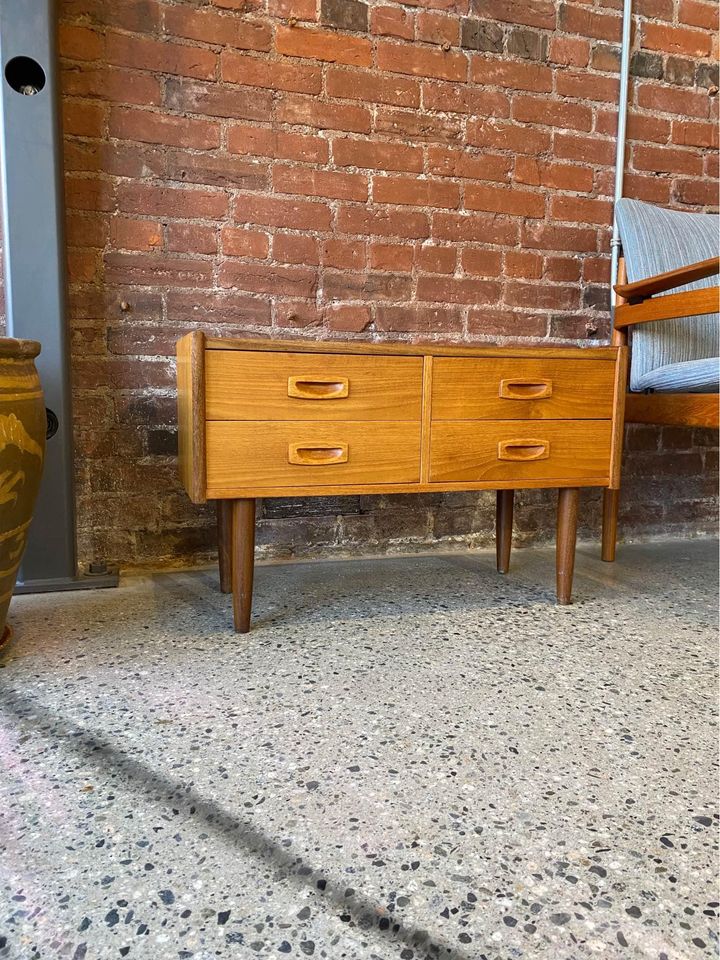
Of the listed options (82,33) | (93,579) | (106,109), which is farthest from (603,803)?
(82,33)

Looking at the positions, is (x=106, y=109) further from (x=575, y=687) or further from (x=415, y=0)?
(x=575, y=687)

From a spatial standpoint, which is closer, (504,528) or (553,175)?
(504,528)

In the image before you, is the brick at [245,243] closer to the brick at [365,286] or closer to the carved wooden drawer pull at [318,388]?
the brick at [365,286]

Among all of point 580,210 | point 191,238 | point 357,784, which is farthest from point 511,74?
point 357,784

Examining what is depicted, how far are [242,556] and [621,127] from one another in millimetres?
1791

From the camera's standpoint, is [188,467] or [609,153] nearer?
[188,467]

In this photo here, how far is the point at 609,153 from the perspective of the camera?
6.91 ft

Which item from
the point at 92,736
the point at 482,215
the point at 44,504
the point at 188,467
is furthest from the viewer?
the point at 482,215

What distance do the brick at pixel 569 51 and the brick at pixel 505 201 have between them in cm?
41

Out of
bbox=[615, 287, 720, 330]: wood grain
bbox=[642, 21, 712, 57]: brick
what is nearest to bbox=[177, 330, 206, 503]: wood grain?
bbox=[615, 287, 720, 330]: wood grain

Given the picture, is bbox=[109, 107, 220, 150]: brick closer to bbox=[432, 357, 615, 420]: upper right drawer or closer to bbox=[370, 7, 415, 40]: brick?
bbox=[370, 7, 415, 40]: brick

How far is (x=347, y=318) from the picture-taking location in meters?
1.91

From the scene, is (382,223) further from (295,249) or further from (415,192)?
(295,249)

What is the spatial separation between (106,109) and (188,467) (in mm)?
975
